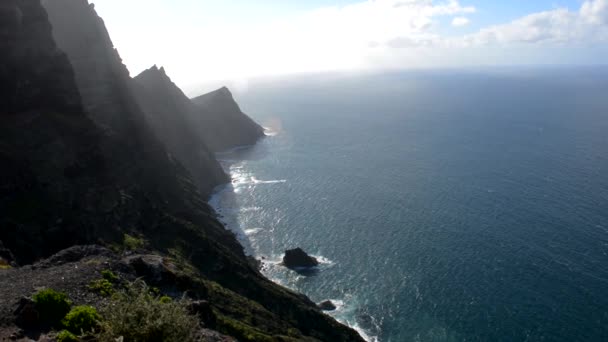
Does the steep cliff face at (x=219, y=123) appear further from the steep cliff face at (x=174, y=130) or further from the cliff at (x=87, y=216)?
the cliff at (x=87, y=216)

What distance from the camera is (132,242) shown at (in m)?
59.6

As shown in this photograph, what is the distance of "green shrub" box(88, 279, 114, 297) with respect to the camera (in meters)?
28.6

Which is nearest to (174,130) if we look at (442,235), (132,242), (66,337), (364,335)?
(442,235)

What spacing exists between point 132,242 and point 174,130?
82.7 metres

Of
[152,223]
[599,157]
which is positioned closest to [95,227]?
[152,223]

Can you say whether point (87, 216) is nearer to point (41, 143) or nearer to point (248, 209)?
point (41, 143)

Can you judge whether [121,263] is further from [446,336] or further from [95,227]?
[446,336]

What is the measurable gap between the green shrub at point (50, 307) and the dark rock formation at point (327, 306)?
57024mm

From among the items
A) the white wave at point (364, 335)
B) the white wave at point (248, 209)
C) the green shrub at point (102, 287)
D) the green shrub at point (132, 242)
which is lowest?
the white wave at point (364, 335)

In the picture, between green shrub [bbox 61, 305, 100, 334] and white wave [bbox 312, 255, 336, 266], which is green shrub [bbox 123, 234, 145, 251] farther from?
white wave [bbox 312, 255, 336, 266]

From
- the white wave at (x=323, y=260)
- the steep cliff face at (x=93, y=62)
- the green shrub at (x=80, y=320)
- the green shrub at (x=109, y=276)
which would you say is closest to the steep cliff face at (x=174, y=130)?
the steep cliff face at (x=93, y=62)

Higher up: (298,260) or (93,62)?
(93,62)

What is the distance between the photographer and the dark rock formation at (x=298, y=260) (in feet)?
299

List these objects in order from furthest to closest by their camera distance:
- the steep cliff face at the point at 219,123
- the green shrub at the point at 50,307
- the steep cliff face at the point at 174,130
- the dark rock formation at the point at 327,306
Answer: the steep cliff face at the point at 219,123 → the steep cliff face at the point at 174,130 → the dark rock formation at the point at 327,306 → the green shrub at the point at 50,307
